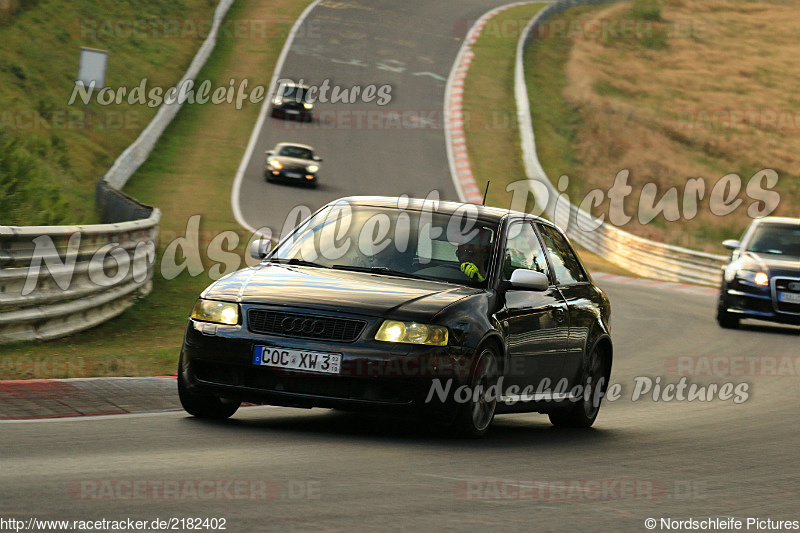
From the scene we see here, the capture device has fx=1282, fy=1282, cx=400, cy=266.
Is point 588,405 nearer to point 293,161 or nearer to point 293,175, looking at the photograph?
point 293,175

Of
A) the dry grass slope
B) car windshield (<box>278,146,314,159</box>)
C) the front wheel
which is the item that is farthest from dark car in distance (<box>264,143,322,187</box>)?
the front wheel

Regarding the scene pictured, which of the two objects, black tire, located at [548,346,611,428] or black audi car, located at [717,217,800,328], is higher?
black tire, located at [548,346,611,428]

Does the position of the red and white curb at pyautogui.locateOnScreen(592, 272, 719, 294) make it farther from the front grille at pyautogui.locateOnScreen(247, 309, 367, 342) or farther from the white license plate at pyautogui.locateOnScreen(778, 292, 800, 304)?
the front grille at pyautogui.locateOnScreen(247, 309, 367, 342)

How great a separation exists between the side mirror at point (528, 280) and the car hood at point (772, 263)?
11.7 metres

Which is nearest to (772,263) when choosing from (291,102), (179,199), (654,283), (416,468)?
(654,283)

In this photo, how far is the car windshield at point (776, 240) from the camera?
1958cm

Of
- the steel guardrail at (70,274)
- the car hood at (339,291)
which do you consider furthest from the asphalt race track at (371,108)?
the car hood at (339,291)

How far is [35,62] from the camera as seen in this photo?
38812 mm

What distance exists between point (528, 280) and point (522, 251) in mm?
769

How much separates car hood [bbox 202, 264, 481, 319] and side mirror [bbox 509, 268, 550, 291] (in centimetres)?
29

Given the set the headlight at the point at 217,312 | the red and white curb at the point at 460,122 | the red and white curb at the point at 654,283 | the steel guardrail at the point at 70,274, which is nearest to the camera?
the headlight at the point at 217,312

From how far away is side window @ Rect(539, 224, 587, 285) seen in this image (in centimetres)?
972

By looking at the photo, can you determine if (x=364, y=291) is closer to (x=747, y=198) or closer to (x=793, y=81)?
(x=747, y=198)

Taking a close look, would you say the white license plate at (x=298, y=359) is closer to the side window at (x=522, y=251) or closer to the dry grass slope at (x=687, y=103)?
the side window at (x=522, y=251)
